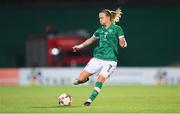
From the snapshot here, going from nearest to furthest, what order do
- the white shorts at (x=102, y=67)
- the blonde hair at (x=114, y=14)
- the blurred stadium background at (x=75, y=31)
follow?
the white shorts at (x=102, y=67)
the blonde hair at (x=114, y=14)
the blurred stadium background at (x=75, y=31)

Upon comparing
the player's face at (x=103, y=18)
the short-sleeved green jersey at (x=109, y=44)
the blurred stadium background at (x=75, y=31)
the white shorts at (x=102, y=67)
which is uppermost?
the player's face at (x=103, y=18)

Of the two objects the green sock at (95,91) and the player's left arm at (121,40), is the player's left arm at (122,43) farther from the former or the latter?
the green sock at (95,91)

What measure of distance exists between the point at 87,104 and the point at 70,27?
2682 centimetres

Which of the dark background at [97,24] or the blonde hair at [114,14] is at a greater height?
the blonde hair at [114,14]

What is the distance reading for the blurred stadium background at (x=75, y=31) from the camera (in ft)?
137

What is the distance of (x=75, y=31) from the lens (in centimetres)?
4262

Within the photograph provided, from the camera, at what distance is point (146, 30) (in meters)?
43.6

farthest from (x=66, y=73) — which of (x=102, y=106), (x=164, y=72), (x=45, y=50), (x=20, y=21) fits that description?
(x=102, y=106)

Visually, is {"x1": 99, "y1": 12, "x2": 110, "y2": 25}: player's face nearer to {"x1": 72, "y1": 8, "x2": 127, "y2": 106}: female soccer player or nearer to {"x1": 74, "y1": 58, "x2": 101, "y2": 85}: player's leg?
{"x1": 72, "y1": 8, "x2": 127, "y2": 106}: female soccer player

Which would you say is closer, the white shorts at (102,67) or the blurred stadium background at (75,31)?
the white shorts at (102,67)

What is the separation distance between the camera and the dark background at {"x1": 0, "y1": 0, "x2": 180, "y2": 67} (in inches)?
1686

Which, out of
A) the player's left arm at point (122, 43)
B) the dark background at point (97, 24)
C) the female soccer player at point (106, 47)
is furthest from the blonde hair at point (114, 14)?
the dark background at point (97, 24)

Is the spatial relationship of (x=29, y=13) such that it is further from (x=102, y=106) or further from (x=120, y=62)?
(x=102, y=106)

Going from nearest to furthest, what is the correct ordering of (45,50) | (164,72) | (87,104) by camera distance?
(87,104) < (164,72) < (45,50)
